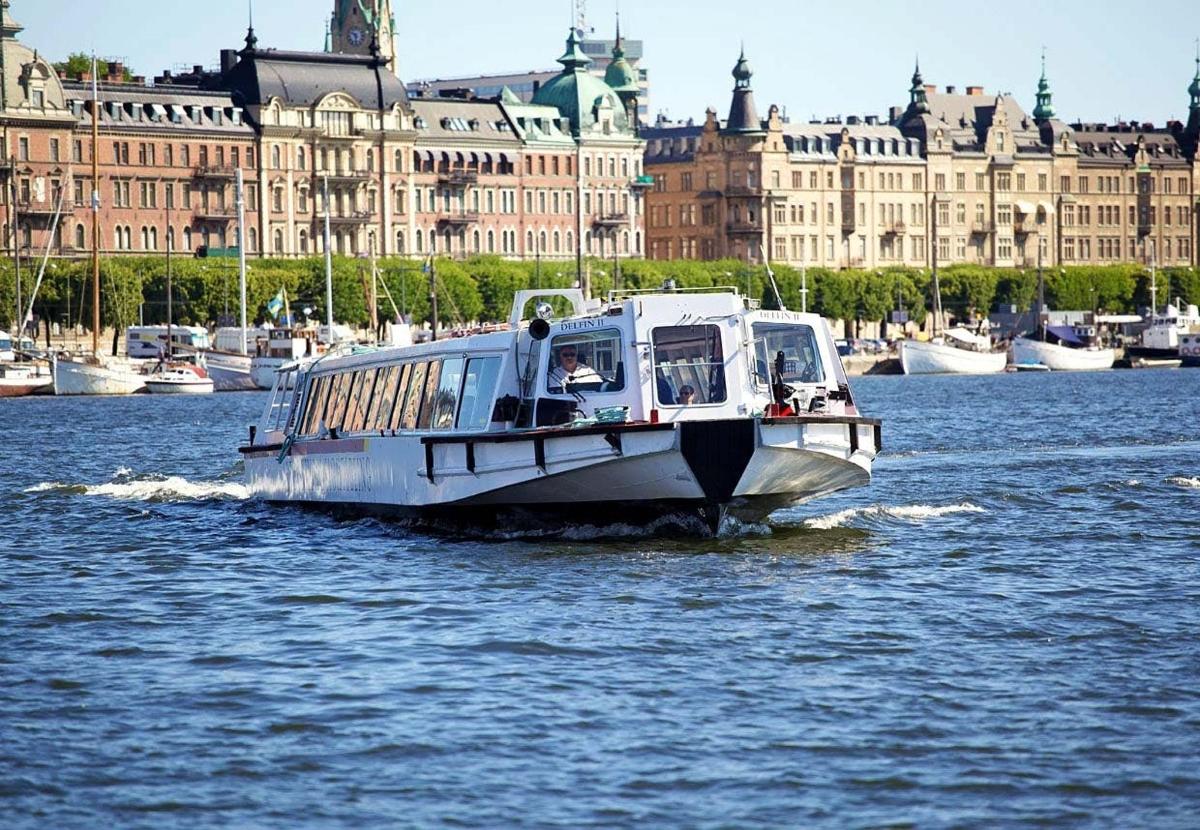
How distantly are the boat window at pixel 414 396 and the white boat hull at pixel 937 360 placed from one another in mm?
115054

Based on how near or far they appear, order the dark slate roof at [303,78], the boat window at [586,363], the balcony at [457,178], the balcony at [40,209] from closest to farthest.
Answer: the boat window at [586,363] → the balcony at [40,209] → the dark slate roof at [303,78] → the balcony at [457,178]

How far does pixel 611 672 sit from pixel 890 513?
1659 centimetres

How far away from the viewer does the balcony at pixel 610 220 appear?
7653 inches

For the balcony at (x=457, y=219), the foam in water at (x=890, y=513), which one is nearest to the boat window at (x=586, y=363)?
the foam in water at (x=890, y=513)

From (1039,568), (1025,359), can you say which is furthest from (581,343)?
(1025,359)

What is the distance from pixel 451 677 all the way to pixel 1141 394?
3182 inches

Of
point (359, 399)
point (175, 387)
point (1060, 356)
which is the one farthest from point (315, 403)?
point (1060, 356)

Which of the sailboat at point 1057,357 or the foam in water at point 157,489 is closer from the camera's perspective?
the foam in water at point 157,489

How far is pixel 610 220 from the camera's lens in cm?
19438

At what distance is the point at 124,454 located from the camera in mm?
61906

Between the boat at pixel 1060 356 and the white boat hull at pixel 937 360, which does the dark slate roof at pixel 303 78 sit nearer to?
the white boat hull at pixel 937 360

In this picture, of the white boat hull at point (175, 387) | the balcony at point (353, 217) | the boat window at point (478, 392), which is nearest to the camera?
the boat window at point (478, 392)

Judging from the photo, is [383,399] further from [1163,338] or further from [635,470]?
[1163,338]

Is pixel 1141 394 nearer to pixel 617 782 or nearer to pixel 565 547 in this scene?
pixel 565 547
